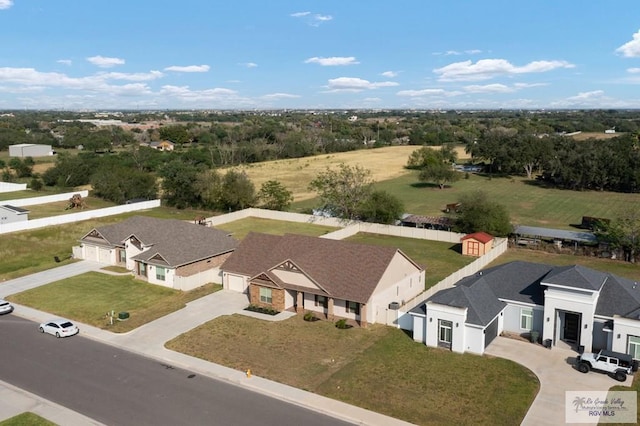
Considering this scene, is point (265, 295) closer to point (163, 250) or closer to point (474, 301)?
point (163, 250)

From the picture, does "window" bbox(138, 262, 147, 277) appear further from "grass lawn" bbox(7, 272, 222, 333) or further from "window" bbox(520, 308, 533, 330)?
"window" bbox(520, 308, 533, 330)

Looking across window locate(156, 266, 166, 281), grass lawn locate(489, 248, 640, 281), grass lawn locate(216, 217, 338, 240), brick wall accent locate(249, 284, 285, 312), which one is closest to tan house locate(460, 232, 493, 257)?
grass lawn locate(489, 248, 640, 281)

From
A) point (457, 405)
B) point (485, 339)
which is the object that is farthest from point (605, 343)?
point (457, 405)

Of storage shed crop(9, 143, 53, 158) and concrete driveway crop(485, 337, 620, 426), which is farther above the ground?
storage shed crop(9, 143, 53, 158)

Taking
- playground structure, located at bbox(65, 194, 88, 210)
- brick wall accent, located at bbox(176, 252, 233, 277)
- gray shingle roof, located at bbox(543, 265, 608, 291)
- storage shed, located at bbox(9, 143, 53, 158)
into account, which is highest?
storage shed, located at bbox(9, 143, 53, 158)

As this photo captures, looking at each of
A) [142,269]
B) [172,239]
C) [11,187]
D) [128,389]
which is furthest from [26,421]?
[11,187]

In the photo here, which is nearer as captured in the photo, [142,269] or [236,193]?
[142,269]
